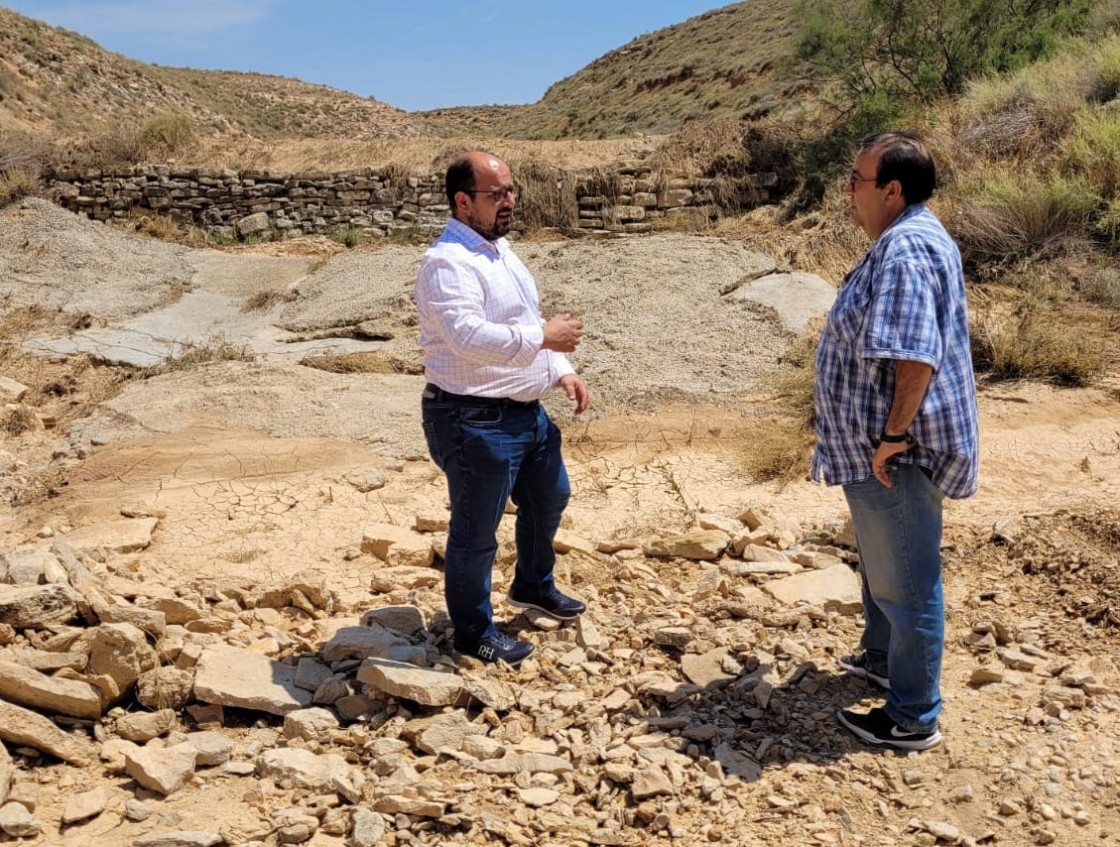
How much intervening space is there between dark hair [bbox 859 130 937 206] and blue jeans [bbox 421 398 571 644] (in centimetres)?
131

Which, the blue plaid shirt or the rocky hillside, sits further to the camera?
the rocky hillside

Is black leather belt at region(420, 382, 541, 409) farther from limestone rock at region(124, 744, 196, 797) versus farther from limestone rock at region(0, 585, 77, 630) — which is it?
limestone rock at region(0, 585, 77, 630)

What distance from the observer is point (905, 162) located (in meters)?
2.63

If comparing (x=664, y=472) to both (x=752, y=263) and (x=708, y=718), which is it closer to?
(x=708, y=718)

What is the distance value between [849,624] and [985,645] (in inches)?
18.4

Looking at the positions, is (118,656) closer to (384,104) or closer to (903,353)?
(903,353)

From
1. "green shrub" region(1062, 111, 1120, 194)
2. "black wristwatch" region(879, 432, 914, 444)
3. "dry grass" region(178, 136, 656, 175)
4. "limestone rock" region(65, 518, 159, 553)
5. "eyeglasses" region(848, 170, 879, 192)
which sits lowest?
"limestone rock" region(65, 518, 159, 553)

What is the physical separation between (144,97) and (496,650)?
3403cm

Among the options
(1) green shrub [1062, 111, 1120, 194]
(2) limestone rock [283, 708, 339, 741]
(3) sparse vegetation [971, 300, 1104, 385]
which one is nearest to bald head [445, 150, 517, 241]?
(2) limestone rock [283, 708, 339, 741]

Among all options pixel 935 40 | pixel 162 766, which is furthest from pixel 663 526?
pixel 935 40

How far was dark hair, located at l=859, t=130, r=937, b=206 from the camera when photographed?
263 cm

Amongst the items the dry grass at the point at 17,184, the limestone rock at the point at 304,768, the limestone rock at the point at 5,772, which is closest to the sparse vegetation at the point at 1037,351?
the limestone rock at the point at 304,768

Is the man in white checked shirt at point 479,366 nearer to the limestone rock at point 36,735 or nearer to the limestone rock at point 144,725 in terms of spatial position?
the limestone rock at point 144,725

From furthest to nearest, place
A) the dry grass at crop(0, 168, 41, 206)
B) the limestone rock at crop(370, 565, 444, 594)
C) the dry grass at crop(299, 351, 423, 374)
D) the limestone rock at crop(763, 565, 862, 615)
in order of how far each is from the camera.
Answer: the dry grass at crop(0, 168, 41, 206)
the dry grass at crop(299, 351, 423, 374)
the limestone rock at crop(370, 565, 444, 594)
the limestone rock at crop(763, 565, 862, 615)
